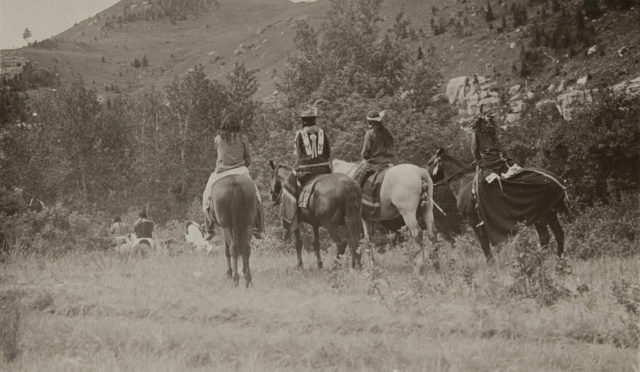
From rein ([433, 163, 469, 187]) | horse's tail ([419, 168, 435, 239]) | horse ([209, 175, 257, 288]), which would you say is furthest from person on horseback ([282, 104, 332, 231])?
rein ([433, 163, 469, 187])

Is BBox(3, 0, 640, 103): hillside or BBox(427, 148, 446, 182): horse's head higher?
BBox(3, 0, 640, 103): hillside

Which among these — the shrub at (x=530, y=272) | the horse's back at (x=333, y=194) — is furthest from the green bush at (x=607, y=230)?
the horse's back at (x=333, y=194)

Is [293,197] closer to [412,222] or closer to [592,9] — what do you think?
[412,222]

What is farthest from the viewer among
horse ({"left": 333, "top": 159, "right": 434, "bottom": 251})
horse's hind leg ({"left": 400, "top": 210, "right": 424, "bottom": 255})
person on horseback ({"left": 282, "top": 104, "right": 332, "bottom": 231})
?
person on horseback ({"left": 282, "top": 104, "right": 332, "bottom": 231})

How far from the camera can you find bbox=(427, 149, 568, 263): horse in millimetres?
11078

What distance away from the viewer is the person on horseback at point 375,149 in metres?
11.8

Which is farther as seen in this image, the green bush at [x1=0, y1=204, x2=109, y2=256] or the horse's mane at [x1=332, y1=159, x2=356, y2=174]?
the green bush at [x1=0, y1=204, x2=109, y2=256]

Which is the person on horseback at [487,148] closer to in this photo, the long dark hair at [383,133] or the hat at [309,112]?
the long dark hair at [383,133]

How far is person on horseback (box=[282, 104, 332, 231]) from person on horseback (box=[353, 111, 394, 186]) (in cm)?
79

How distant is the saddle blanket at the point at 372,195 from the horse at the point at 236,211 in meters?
2.73

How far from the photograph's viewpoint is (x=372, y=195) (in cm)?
1170

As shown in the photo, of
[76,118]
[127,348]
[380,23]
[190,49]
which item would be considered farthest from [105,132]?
[190,49]

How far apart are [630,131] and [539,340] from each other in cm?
1017

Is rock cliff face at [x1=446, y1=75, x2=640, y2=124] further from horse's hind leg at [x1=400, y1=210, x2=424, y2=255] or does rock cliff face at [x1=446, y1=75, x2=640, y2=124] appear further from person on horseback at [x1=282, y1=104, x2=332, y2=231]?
person on horseback at [x1=282, y1=104, x2=332, y2=231]
